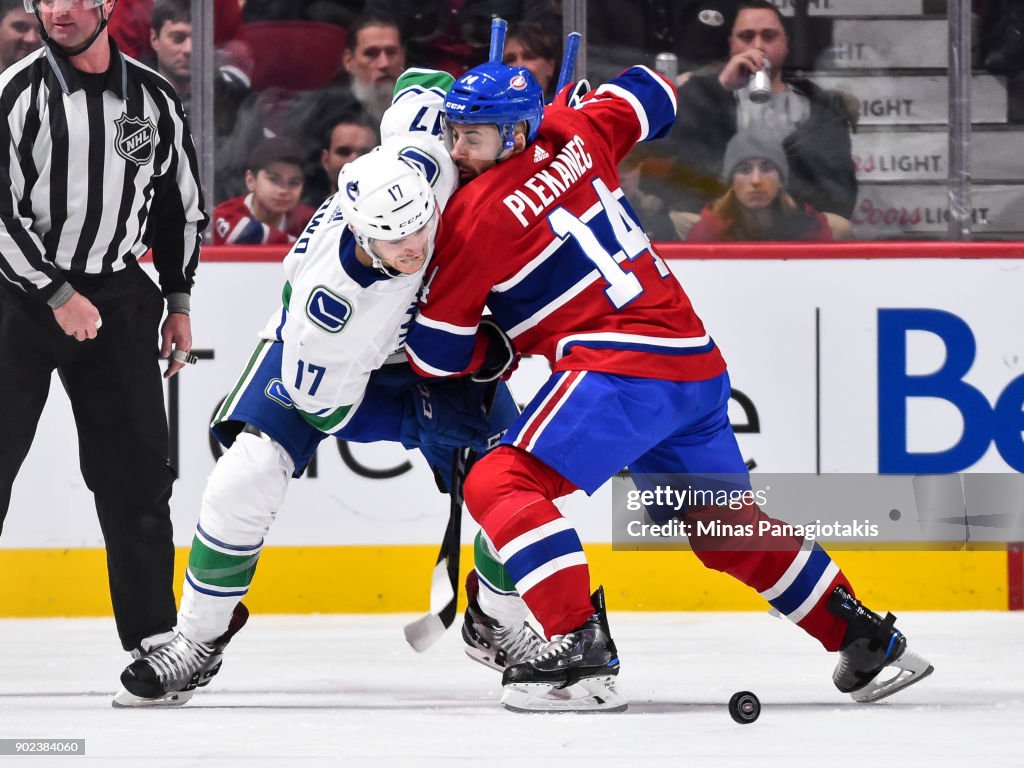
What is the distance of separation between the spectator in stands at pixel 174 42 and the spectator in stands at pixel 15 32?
12.3 inches

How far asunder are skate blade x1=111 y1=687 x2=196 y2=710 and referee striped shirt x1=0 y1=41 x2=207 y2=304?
0.80 meters

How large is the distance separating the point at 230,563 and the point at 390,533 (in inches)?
55.6

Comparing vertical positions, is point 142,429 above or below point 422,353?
below

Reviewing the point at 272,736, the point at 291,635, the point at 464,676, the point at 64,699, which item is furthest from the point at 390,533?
the point at 272,736

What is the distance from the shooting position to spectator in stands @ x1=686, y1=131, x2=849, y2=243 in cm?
466

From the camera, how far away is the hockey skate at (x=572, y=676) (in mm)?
2900

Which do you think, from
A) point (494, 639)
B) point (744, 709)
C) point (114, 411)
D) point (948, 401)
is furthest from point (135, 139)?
point (948, 401)

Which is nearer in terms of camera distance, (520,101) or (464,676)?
(520,101)

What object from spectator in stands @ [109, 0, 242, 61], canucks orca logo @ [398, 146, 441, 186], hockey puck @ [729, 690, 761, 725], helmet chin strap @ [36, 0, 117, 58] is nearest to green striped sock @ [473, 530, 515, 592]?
hockey puck @ [729, 690, 761, 725]

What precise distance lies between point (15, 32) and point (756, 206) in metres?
2.03

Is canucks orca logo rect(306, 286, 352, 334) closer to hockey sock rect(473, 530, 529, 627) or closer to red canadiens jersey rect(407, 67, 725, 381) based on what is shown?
red canadiens jersey rect(407, 67, 725, 381)

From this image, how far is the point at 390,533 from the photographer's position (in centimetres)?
456

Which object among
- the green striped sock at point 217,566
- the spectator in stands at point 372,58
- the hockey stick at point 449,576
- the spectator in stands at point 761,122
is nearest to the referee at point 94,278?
the green striped sock at point 217,566

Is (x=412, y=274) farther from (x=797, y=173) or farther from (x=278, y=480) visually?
(x=797, y=173)
